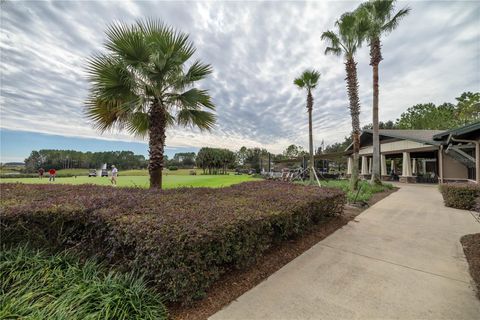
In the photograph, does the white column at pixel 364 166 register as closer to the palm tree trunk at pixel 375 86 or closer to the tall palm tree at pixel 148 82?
the palm tree trunk at pixel 375 86

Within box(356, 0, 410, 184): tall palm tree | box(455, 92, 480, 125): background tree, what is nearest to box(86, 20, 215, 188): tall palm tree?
box(356, 0, 410, 184): tall palm tree

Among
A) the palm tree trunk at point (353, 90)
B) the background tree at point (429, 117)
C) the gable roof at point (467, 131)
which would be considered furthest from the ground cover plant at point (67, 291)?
the background tree at point (429, 117)

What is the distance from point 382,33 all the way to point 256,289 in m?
15.3

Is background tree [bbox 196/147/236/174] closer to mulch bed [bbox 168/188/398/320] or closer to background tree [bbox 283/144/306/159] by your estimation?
background tree [bbox 283/144/306/159]

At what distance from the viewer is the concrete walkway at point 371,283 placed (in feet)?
7.47

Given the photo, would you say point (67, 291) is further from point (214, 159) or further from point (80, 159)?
point (80, 159)

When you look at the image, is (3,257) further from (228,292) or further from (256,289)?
(256,289)

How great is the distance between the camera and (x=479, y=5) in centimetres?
478

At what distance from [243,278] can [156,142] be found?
4.36 m

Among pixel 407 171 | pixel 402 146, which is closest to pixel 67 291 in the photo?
pixel 402 146

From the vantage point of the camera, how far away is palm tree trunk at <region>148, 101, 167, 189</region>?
582cm

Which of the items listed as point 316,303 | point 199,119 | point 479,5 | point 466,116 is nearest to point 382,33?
point 479,5

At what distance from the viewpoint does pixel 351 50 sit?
11.4 meters

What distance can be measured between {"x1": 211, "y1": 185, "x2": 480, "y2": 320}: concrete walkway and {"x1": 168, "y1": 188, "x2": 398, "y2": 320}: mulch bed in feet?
0.35
